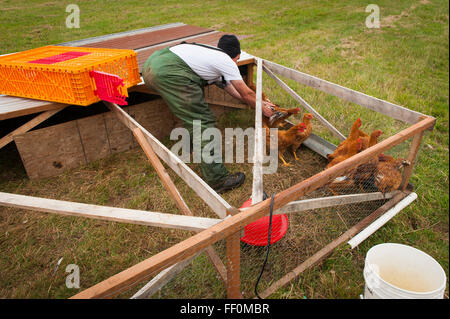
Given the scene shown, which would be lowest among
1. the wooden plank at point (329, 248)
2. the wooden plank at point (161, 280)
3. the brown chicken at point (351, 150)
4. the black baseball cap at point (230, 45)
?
the wooden plank at point (329, 248)

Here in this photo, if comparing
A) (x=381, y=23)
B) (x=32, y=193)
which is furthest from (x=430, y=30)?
(x=32, y=193)

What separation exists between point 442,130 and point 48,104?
16.3 ft

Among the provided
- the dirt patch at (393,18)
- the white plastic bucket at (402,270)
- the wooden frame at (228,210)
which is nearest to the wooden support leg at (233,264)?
the wooden frame at (228,210)

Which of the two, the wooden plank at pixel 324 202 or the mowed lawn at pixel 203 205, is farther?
the mowed lawn at pixel 203 205

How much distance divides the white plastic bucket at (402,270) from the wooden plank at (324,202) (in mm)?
399

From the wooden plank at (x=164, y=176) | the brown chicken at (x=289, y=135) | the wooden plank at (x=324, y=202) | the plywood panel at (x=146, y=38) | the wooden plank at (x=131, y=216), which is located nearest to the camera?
the wooden plank at (x=131, y=216)

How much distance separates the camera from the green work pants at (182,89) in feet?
10.3

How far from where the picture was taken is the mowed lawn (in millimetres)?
2426

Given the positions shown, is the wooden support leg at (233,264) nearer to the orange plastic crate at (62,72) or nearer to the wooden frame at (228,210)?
the wooden frame at (228,210)

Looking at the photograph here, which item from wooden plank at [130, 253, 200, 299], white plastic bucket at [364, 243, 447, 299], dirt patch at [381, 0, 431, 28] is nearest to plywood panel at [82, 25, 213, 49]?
wooden plank at [130, 253, 200, 299]

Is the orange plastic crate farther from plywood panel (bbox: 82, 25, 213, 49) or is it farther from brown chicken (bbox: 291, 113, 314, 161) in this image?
brown chicken (bbox: 291, 113, 314, 161)

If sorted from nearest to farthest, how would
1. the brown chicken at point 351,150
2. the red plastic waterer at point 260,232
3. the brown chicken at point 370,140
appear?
the red plastic waterer at point 260,232 → the brown chicken at point 370,140 → the brown chicken at point 351,150

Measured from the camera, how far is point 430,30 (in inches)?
343

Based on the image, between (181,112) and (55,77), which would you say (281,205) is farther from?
(55,77)
